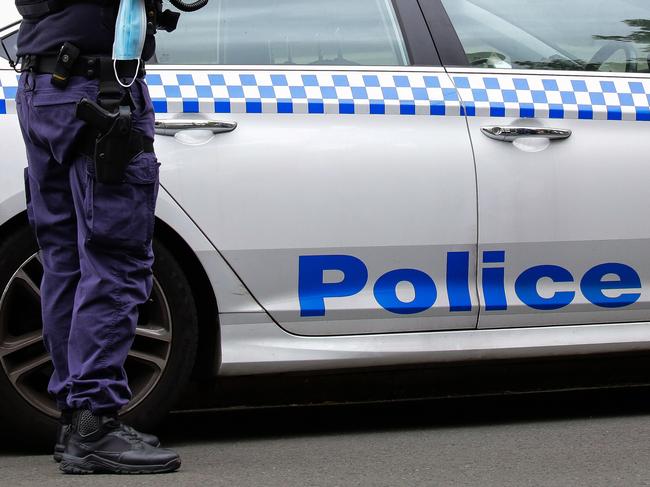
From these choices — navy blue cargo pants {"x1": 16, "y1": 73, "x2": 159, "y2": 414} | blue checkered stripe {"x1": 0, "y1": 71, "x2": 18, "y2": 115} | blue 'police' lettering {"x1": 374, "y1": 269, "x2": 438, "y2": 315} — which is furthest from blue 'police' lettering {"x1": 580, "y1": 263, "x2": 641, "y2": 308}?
blue checkered stripe {"x1": 0, "y1": 71, "x2": 18, "y2": 115}

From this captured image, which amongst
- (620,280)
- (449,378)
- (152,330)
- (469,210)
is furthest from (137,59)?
(449,378)

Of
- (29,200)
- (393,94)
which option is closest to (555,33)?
(393,94)

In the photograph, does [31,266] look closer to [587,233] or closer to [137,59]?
[137,59]

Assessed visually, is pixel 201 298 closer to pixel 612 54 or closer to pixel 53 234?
pixel 53 234

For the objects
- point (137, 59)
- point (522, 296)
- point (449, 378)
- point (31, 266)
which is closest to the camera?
point (137, 59)

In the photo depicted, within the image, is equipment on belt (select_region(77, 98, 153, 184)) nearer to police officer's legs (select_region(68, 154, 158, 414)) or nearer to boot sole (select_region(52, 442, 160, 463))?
police officer's legs (select_region(68, 154, 158, 414))

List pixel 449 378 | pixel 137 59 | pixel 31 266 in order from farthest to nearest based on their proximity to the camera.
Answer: pixel 449 378, pixel 31 266, pixel 137 59

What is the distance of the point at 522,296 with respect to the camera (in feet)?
13.6

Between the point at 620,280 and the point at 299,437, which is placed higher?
the point at 620,280

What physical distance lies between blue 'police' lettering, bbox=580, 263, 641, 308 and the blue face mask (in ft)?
5.18

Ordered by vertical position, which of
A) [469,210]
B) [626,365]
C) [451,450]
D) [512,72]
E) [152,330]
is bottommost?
[626,365]

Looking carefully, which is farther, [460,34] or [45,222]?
[460,34]

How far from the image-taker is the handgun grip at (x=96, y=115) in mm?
3383

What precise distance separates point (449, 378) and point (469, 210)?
1.11m
